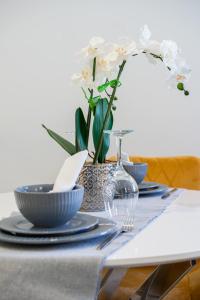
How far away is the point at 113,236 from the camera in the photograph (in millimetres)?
951

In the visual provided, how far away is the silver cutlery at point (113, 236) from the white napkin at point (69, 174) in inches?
5.7

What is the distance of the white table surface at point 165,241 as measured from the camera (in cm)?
82

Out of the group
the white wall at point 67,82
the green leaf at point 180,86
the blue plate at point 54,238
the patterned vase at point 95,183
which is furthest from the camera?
the white wall at point 67,82

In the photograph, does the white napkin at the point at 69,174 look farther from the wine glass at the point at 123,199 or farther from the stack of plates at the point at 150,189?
the stack of plates at the point at 150,189

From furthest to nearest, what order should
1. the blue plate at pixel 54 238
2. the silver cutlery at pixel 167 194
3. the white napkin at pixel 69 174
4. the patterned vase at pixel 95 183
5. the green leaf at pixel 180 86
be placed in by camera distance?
the silver cutlery at pixel 167 194, the patterned vase at pixel 95 183, the green leaf at pixel 180 86, the white napkin at pixel 69 174, the blue plate at pixel 54 238

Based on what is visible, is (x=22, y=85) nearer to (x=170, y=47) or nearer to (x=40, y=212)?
(x=170, y=47)

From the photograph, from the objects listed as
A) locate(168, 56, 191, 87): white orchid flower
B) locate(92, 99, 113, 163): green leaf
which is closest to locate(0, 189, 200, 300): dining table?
locate(92, 99, 113, 163): green leaf

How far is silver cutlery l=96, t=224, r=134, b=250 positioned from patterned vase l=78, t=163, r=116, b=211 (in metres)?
0.26

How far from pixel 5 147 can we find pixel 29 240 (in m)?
2.32

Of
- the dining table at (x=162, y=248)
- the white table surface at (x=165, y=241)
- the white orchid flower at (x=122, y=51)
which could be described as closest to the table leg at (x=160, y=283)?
the dining table at (x=162, y=248)

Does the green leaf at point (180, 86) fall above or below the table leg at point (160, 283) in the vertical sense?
above

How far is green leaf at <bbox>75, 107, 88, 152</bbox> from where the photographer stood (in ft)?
4.48

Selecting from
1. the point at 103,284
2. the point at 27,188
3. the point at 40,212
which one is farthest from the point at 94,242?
the point at 103,284

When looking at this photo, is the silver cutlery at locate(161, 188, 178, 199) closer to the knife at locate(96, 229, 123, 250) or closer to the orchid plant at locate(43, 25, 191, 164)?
the orchid plant at locate(43, 25, 191, 164)
